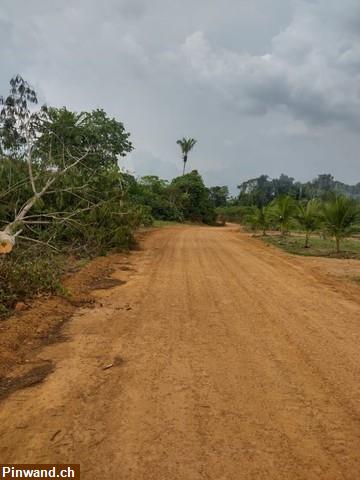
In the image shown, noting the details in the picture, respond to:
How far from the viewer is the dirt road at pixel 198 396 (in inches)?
114

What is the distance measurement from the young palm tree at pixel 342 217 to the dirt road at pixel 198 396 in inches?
414

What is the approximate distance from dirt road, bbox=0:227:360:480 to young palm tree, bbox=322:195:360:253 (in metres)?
10.5

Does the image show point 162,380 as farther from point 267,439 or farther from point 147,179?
point 147,179

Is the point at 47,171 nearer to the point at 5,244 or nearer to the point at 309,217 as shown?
the point at 5,244

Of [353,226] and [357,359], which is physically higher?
[353,226]

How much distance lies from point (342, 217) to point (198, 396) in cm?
1485

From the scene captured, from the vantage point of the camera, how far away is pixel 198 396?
380cm

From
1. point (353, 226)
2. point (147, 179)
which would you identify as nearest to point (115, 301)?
point (353, 226)

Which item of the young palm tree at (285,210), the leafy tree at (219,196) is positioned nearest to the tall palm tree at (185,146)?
the leafy tree at (219,196)

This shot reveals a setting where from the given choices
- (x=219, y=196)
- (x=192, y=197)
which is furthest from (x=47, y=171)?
(x=219, y=196)

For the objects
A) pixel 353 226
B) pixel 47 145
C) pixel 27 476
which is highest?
pixel 47 145

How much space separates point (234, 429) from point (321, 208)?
55.4 ft

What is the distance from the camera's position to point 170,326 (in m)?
5.88

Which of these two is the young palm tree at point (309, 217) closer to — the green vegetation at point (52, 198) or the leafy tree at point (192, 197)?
the green vegetation at point (52, 198)
